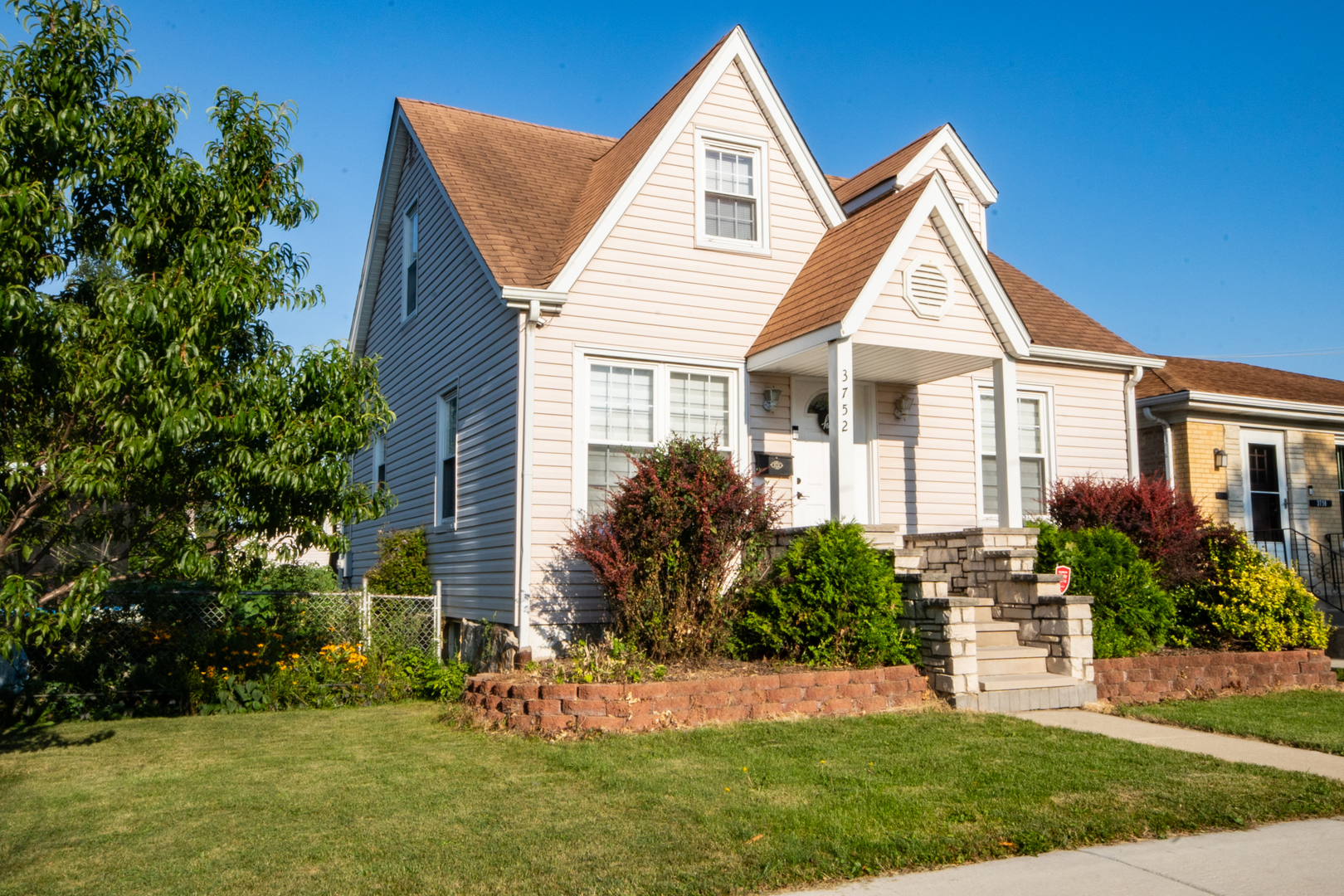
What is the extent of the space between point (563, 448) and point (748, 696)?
3.61 metres

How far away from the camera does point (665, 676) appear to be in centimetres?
828

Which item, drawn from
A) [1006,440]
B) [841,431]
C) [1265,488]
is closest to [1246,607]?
[1006,440]

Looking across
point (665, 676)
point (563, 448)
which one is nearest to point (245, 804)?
point (665, 676)

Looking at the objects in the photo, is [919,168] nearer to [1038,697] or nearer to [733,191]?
[733,191]

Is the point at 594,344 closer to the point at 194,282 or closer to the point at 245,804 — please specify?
the point at 194,282

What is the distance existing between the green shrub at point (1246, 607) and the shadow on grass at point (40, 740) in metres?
10.6

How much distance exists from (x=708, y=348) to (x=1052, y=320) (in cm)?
621

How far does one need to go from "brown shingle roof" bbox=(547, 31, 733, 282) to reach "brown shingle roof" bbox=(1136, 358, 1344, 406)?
9.31 meters

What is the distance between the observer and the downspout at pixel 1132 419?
1416 cm

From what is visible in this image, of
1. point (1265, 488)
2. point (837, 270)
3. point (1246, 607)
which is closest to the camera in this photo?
point (1246, 607)

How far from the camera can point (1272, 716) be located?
835cm

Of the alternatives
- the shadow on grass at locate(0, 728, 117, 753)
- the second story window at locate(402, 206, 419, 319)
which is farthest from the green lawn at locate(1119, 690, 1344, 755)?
the second story window at locate(402, 206, 419, 319)

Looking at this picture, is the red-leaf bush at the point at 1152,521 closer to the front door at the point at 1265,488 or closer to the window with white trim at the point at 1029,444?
the window with white trim at the point at 1029,444

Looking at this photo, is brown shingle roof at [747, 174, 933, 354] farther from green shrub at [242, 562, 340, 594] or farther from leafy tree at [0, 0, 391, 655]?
green shrub at [242, 562, 340, 594]
